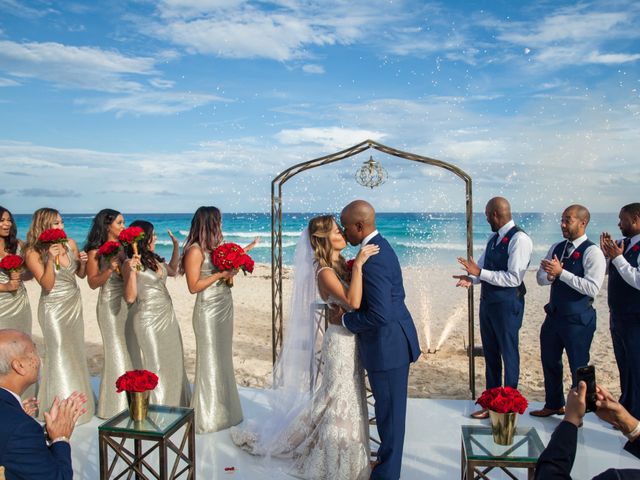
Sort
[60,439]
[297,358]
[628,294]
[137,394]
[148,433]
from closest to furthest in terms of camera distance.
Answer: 1. [60,439]
2. [148,433]
3. [137,394]
4. [297,358]
5. [628,294]

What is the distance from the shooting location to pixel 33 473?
8.96 feet

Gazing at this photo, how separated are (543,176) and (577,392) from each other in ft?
167

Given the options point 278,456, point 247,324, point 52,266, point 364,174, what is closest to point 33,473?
point 278,456

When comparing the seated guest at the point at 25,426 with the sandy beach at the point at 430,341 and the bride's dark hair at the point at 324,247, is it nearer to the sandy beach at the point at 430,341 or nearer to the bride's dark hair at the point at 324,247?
the bride's dark hair at the point at 324,247

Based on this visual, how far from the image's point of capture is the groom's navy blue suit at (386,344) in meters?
4.56

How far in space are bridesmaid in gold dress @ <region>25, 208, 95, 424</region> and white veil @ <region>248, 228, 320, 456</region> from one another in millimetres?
2194

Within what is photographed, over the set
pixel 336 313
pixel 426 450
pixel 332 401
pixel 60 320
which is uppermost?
pixel 336 313

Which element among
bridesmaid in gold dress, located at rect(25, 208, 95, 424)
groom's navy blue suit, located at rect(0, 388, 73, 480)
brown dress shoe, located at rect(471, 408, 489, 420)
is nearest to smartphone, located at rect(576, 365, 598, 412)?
groom's navy blue suit, located at rect(0, 388, 73, 480)

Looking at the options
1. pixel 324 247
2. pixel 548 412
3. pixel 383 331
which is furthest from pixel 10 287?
pixel 548 412

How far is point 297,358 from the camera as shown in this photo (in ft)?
18.8

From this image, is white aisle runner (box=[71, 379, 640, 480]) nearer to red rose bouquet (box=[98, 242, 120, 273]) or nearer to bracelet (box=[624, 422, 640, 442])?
red rose bouquet (box=[98, 242, 120, 273])

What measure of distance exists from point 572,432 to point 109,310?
5.25 m

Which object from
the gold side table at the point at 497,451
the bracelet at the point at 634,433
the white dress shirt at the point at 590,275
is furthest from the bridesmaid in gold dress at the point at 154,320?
the bracelet at the point at 634,433

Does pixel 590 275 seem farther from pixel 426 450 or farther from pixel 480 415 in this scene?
pixel 426 450
